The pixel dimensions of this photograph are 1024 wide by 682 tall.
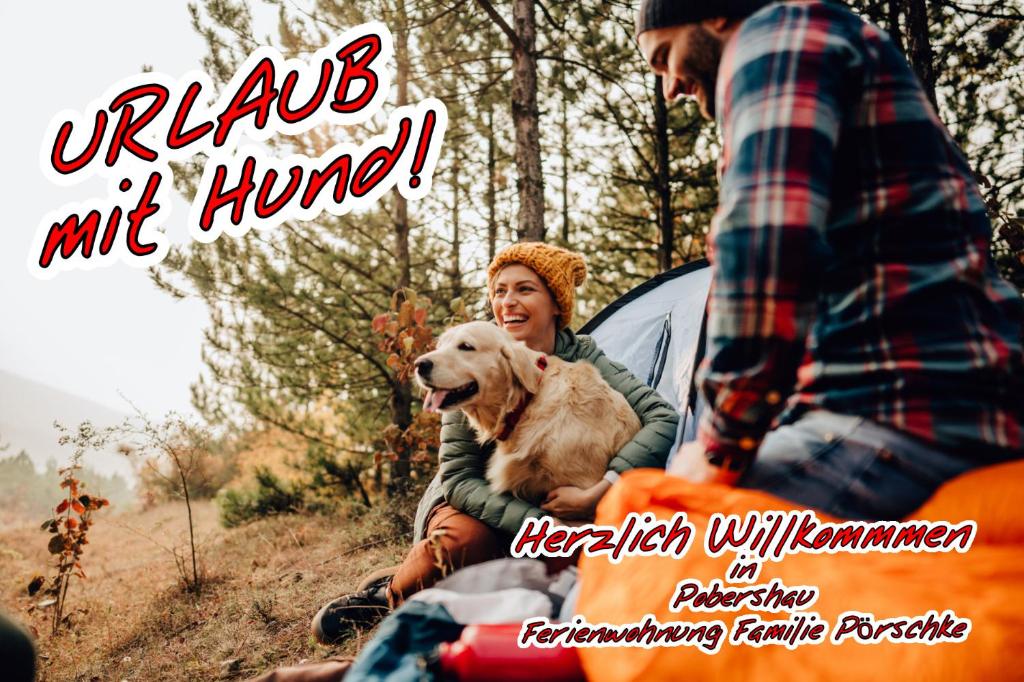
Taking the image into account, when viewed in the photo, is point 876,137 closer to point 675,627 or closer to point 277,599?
point 675,627

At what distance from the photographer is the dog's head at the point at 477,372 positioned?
2.59 metres

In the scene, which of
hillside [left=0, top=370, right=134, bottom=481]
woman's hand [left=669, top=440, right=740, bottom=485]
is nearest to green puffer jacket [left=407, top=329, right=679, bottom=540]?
Answer: woman's hand [left=669, top=440, right=740, bottom=485]

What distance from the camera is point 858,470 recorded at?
0.98 metres

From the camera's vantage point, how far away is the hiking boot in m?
2.68

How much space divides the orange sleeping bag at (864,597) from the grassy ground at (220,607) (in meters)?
2.07

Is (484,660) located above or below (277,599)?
above

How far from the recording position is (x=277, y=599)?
413 centimetres

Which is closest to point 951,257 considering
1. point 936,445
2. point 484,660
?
point 936,445

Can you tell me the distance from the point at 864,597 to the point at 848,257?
548 millimetres

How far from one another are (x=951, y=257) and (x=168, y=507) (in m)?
17.5

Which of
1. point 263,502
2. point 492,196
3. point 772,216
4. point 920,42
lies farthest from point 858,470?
point 263,502

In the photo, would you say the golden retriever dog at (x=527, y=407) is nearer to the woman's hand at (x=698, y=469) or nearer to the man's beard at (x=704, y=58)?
the woman's hand at (x=698, y=469)

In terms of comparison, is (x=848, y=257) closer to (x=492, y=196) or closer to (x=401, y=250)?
(x=401, y=250)

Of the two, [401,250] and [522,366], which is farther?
[401,250]
